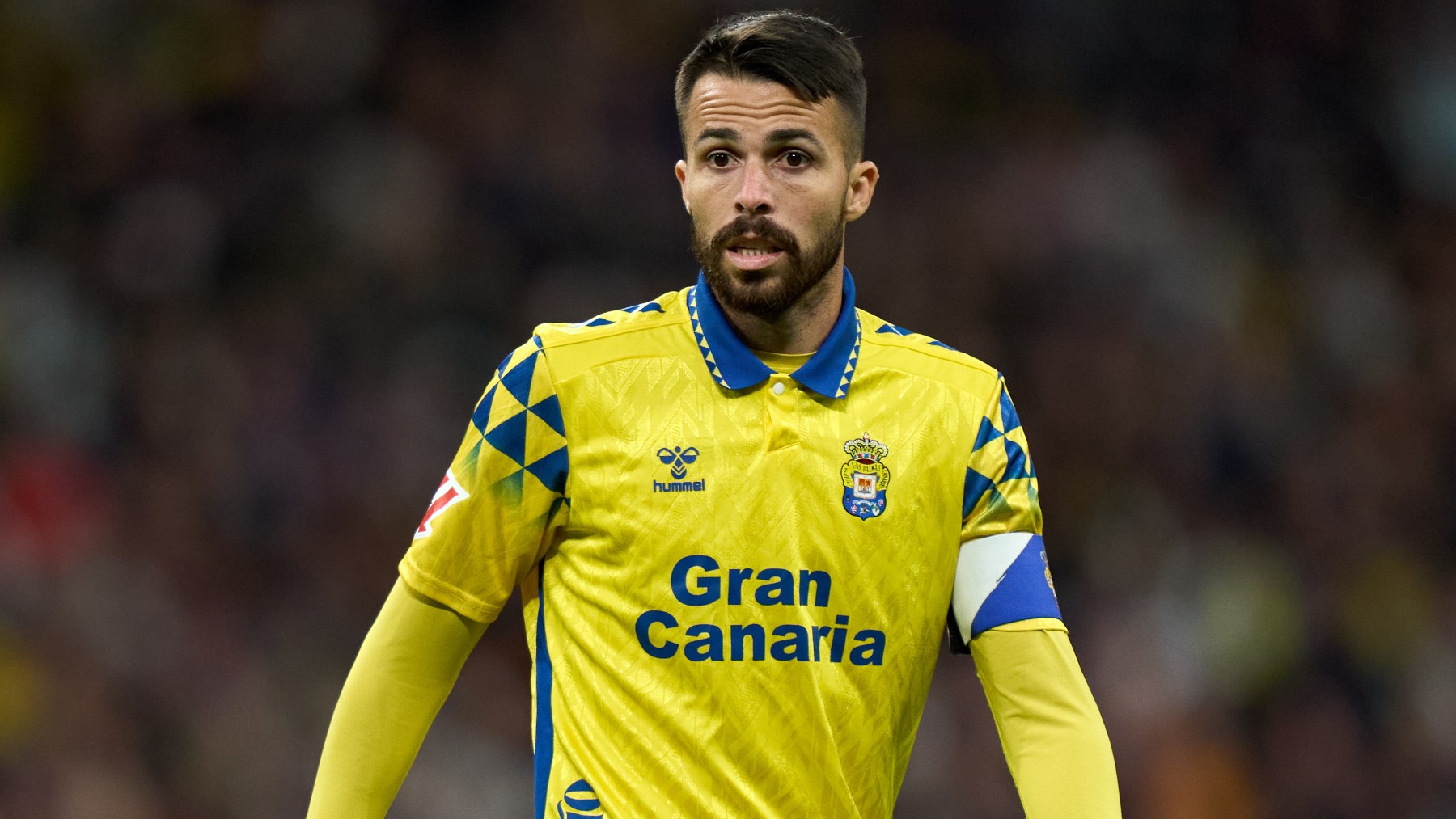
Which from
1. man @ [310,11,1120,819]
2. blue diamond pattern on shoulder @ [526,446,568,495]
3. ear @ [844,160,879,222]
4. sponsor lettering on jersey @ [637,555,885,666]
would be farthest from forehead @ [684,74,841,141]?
sponsor lettering on jersey @ [637,555,885,666]

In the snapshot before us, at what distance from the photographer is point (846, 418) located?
9.08ft

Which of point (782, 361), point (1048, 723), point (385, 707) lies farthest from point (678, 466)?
point (1048, 723)

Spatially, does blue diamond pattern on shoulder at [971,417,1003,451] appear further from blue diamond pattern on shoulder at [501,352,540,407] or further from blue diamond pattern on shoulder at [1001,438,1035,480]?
blue diamond pattern on shoulder at [501,352,540,407]

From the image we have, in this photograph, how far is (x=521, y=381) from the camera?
8.91ft

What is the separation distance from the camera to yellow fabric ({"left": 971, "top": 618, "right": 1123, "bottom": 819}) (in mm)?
2615

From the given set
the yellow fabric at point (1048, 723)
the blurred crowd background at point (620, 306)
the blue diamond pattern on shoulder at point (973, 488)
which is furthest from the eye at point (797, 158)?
the blurred crowd background at point (620, 306)

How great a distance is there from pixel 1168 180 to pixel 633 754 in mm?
6136

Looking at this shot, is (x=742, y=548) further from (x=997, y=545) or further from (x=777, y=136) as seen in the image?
(x=777, y=136)

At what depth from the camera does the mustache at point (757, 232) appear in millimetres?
2654

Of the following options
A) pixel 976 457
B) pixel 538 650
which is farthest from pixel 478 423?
pixel 976 457

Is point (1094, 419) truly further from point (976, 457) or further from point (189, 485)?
point (976, 457)

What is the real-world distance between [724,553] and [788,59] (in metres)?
0.81

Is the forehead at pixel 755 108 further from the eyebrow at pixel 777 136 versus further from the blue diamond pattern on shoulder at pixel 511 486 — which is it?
the blue diamond pattern on shoulder at pixel 511 486

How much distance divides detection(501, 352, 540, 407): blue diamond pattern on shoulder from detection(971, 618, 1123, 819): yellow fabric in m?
0.85
